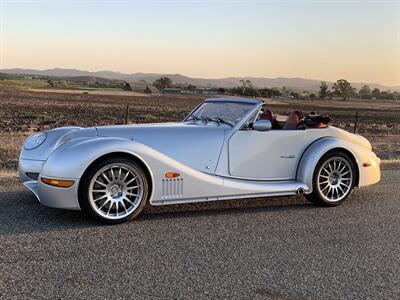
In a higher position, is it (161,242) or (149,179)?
(149,179)

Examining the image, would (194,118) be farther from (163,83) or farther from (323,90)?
(163,83)

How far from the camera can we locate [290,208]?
641 cm

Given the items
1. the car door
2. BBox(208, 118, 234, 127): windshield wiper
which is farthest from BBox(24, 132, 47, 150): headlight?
the car door

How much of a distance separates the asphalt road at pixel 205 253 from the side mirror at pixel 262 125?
103 cm

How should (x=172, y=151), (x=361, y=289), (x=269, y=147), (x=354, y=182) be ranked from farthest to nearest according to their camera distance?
(x=354, y=182) < (x=269, y=147) < (x=172, y=151) < (x=361, y=289)

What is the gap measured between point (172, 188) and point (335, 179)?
241 centimetres

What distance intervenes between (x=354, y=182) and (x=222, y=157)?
80.2 inches

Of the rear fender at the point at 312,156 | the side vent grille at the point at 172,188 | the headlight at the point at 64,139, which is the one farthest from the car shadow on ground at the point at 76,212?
the headlight at the point at 64,139

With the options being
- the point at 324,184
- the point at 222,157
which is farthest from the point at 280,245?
the point at 324,184

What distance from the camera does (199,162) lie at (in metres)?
5.88

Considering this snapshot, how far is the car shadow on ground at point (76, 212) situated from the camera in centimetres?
521

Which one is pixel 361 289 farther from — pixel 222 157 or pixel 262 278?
pixel 222 157

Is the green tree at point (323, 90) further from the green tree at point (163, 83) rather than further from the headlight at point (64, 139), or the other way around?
the headlight at point (64, 139)

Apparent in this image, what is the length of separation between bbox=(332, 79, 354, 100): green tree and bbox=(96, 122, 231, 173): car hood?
83.1m
